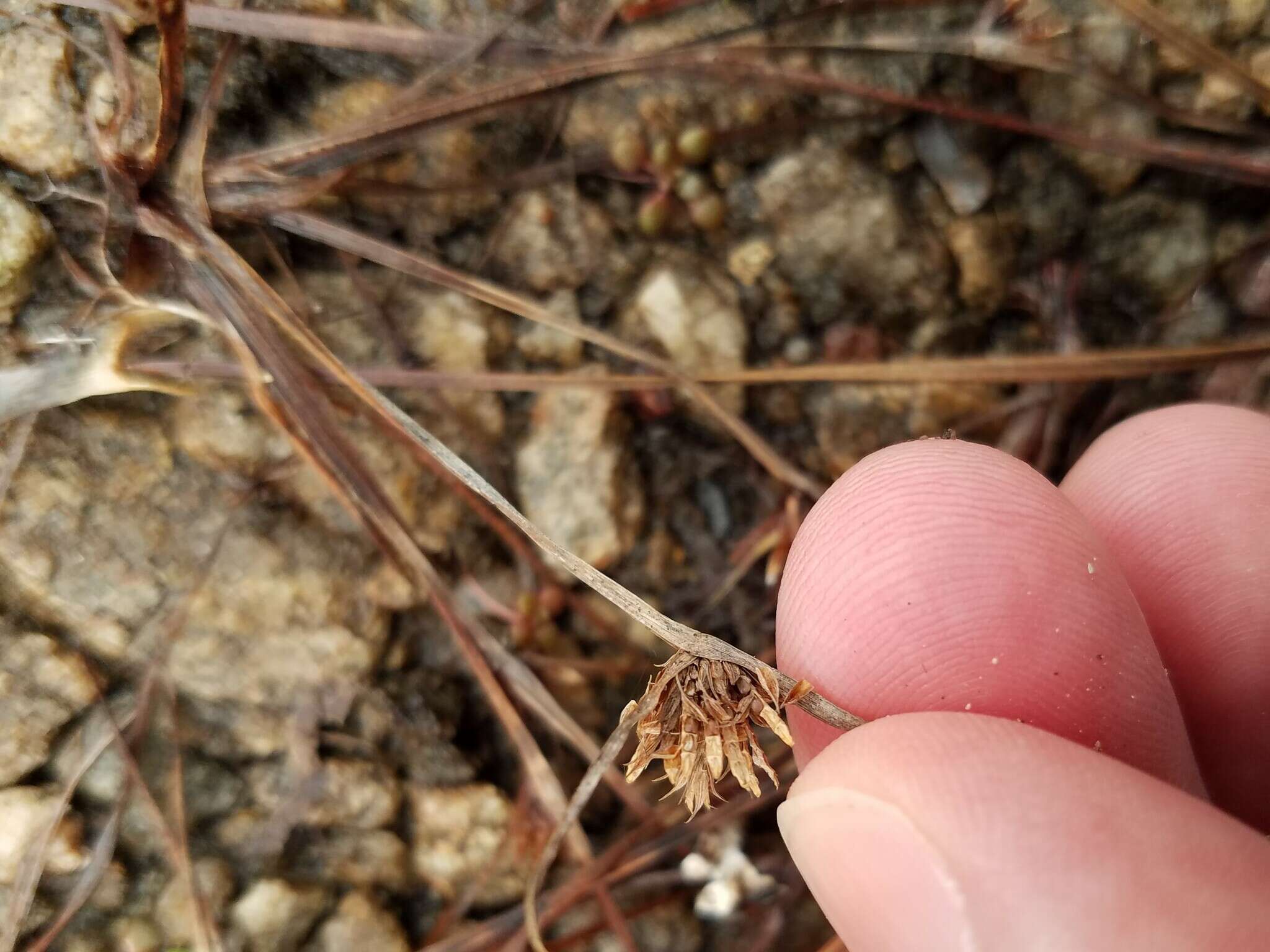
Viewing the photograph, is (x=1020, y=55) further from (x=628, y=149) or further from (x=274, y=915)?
(x=274, y=915)

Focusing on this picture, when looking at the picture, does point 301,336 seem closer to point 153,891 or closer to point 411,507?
point 411,507

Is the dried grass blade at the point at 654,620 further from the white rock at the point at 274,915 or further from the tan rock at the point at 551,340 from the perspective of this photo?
the white rock at the point at 274,915

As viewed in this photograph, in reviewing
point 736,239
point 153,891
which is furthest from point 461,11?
point 153,891

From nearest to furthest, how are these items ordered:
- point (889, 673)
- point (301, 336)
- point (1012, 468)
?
point (889, 673), point (1012, 468), point (301, 336)

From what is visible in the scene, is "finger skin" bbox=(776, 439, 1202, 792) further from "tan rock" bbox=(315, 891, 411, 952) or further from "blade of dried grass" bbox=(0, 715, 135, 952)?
"blade of dried grass" bbox=(0, 715, 135, 952)

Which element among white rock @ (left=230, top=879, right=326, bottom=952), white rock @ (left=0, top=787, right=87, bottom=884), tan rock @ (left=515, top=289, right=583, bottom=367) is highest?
tan rock @ (left=515, top=289, right=583, bottom=367)

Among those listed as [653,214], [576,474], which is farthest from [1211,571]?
[653,214]

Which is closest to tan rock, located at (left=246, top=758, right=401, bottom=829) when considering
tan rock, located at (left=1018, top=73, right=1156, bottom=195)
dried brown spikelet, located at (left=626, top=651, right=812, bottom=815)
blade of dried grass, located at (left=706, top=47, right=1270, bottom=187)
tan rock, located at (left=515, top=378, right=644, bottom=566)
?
tan rock, located at (left=515, top=378, right=644, bottom=566)
